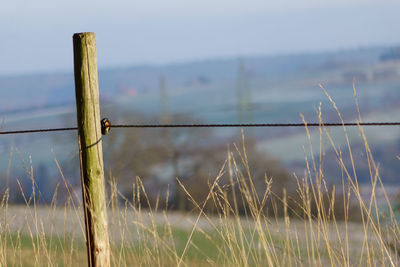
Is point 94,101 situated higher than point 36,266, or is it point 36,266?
point 94,101

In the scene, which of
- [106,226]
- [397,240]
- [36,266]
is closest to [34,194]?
[36,266]

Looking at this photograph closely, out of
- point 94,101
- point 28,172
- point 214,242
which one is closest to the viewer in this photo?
point 94,101

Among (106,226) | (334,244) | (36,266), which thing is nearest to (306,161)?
(334,244)

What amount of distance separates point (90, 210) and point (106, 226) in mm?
95

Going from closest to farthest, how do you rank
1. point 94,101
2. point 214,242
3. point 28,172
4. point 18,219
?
point 94,101 < point 214,242 < point 28,172 < point 18,219

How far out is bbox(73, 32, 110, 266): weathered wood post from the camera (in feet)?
6.87

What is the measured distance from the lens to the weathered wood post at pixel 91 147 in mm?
2094

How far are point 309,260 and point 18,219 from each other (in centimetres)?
132

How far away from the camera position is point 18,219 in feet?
8.94

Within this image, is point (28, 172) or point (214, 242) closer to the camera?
point (214, 242)

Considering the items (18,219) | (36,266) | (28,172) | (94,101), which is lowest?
(36,266)

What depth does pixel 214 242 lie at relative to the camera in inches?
89.4

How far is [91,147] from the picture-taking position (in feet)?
6.93

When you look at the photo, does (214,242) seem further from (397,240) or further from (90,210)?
(397,240)
